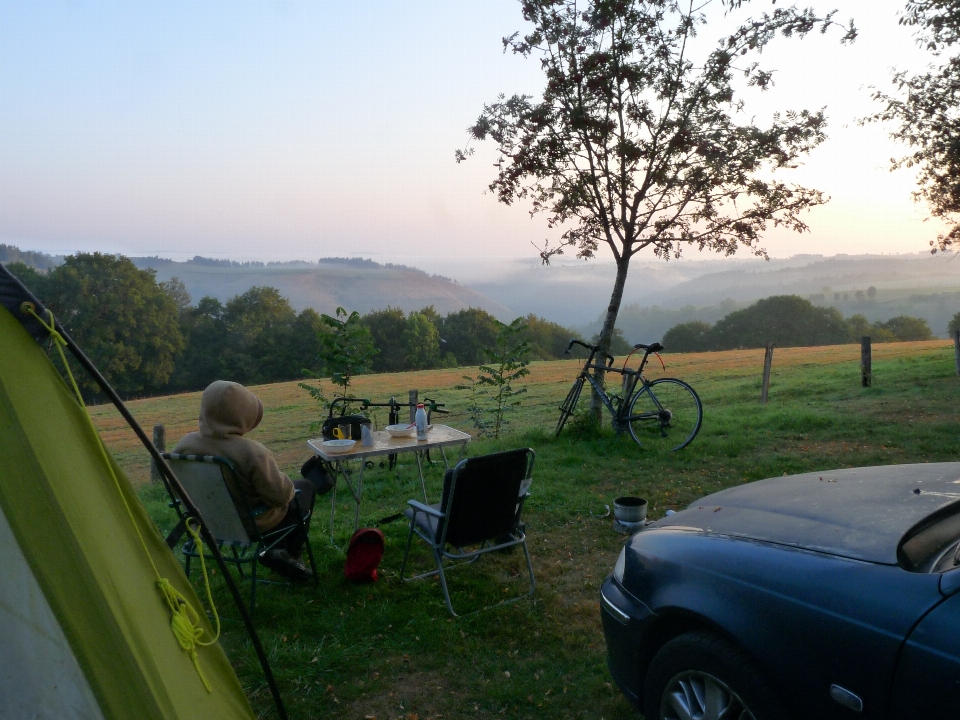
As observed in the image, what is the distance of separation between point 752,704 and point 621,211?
755cm

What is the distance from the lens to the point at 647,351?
8281mm

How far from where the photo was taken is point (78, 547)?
6.48ft

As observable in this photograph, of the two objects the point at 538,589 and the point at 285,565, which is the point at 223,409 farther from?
the point at 538,589

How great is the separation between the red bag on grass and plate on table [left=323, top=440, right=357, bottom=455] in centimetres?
77

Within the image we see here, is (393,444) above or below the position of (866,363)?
below

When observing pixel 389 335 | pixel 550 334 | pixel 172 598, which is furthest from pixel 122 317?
pixel 172 598

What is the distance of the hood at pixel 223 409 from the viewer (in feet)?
13.1

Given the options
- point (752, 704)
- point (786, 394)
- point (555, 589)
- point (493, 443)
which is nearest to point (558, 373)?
point (786, 394)

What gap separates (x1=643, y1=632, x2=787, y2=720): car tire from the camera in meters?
2.00

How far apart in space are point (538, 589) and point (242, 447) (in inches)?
84.0

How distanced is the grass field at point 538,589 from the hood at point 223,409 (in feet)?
3.83

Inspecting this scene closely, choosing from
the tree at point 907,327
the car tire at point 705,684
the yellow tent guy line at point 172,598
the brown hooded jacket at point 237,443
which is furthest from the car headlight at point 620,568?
the tree at point 907,327

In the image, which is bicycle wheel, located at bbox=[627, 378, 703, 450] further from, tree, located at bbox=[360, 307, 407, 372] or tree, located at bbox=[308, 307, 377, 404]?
tree, located at bbox=[360, 307, 407, 372]

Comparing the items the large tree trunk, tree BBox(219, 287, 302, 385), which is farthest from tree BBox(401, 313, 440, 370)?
the large tree trunk
